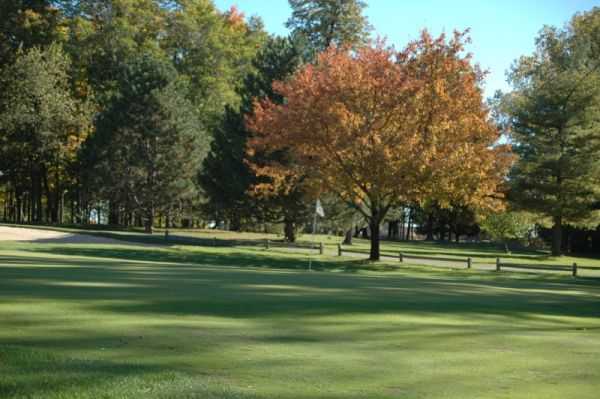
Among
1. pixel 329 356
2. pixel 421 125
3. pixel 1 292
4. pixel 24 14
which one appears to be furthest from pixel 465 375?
pixel 24 14

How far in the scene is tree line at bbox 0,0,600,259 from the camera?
1325 inches

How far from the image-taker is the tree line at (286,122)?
3366cm

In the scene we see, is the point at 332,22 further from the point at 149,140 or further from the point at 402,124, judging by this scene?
the point at 402,124

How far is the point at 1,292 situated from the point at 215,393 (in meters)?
7.08

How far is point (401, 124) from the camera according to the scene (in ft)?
110

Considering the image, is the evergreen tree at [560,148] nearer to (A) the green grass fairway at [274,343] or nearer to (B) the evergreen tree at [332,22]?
(B) the evergreen tree at [332,22]

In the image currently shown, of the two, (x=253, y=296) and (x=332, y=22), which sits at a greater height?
(x=332, y=22)

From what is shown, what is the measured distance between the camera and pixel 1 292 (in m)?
11.6

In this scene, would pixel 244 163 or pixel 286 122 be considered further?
pixel 244 163

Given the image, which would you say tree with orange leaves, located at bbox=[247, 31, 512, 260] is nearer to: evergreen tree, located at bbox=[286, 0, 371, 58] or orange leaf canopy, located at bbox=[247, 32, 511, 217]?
orange leaf canopy, located at bbox=[247, 32, 511, 217]

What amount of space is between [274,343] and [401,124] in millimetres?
26159

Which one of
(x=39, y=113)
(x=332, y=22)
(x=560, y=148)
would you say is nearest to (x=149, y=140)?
(x=39, y=113)

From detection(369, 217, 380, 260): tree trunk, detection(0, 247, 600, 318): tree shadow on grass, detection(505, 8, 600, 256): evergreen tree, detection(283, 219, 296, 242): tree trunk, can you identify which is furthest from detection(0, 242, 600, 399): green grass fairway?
detection(505, 8, 600, 256): evergreen tree

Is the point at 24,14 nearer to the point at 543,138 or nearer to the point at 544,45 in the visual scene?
the point at 543,138
